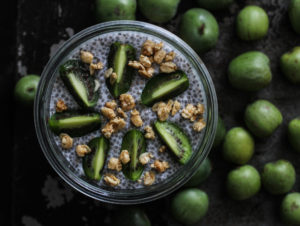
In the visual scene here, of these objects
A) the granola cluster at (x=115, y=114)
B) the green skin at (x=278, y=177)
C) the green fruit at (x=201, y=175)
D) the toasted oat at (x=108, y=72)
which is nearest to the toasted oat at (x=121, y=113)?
the granola cluster at (x=115, y=114)

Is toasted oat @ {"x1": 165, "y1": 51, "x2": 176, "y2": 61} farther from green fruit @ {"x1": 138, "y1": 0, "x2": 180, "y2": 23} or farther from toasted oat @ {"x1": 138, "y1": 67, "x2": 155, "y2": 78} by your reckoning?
green fruit @ {"x1": 138, "y1": 0, "x2": 180, "y2": 23}

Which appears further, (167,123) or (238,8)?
(238,8)

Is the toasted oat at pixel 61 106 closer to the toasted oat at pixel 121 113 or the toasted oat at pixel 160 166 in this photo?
the toasted oat at pixel 121 113

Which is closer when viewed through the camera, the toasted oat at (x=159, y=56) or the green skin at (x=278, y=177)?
the toasted oat at (x=159, y=56)

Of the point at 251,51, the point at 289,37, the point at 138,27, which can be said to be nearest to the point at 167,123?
the point at 138,27

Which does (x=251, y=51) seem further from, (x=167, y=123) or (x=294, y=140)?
(x=167, y=123)

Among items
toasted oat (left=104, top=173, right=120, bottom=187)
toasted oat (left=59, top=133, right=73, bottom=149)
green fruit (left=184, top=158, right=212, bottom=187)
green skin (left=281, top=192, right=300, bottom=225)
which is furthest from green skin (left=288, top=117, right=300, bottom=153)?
toasted oat (left=59, top=133, right=73, bottom=149)
